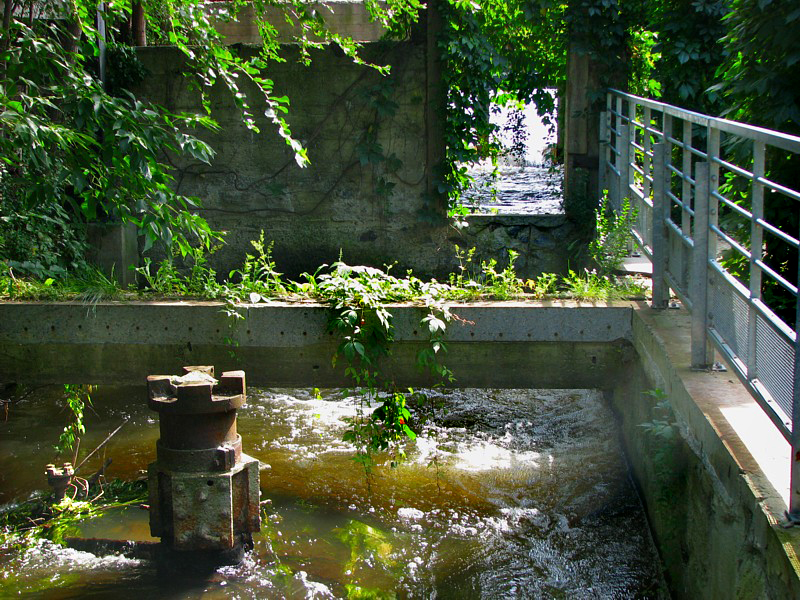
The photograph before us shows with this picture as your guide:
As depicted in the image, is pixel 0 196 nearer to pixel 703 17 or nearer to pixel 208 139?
pixel 208 139

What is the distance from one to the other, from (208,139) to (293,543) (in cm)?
543

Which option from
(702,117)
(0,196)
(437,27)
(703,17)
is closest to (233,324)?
(702,117)

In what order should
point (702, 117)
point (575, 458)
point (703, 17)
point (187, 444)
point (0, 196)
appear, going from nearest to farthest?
point (702, 117)
point (187, 444)
point (575, 458)
point (0, 196)
point (703, 17)

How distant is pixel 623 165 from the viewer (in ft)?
23.6

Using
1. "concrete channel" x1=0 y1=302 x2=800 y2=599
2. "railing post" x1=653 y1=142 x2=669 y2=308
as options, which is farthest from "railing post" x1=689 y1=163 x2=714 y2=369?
"railing post" x1=653 y1=142 x2=669 y2=308

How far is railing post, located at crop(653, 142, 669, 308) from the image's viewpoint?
4707 millimetres

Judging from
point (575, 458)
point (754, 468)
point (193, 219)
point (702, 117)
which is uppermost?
point (702, 117)

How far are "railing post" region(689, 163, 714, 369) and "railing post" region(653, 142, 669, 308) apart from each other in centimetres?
94

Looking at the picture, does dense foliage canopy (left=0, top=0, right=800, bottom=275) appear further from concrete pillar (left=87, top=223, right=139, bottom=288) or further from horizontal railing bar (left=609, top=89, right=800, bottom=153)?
horizontal railing bar (left=609, top=89, right=800, bottom=153)

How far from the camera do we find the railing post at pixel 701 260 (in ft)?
12.2

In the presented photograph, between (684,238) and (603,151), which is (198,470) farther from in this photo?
(603,151)

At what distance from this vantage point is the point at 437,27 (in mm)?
8422

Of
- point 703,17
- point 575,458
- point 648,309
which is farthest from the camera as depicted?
point 703,17

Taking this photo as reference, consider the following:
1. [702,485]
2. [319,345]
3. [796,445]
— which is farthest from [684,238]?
[319,345]
